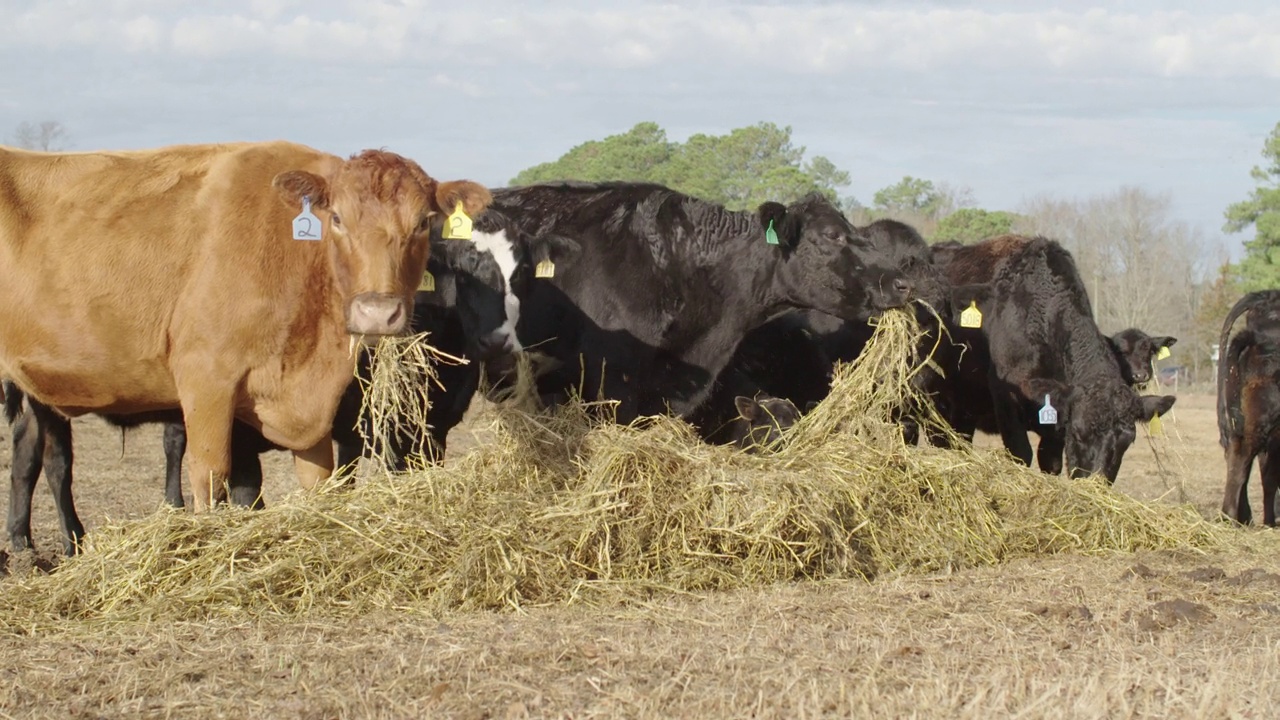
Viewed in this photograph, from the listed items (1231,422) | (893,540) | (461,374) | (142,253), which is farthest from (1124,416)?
(142,253)

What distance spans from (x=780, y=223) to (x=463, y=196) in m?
2.52

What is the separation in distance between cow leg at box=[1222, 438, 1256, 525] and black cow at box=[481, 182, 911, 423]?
3328mm

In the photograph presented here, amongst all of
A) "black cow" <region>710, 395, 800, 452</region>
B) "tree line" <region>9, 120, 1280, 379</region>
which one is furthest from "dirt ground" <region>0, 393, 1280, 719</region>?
"tree line" <region>9, 120, 1280, 379</region>

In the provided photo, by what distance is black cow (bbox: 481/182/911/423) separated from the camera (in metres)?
8.08

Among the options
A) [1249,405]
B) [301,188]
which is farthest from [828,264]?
[1249,405]

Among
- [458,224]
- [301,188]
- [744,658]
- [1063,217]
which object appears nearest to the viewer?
[744,658]

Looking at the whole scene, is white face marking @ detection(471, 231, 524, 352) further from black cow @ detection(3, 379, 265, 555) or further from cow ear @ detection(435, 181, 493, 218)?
black cow @ detection(3, 379, 265, 555)

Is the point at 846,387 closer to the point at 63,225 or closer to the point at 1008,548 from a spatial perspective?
the point at 1008,548

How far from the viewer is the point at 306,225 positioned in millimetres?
6324

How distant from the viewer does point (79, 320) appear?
21.4 feet

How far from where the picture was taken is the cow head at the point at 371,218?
6164 mm

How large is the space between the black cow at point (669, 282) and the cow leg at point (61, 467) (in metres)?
2.73

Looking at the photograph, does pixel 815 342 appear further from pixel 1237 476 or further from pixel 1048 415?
pixel 1237 476

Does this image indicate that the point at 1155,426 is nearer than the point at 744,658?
No
